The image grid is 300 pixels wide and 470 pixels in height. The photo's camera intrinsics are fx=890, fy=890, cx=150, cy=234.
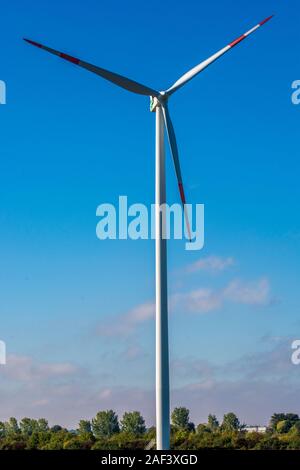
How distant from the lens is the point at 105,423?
6831 inches

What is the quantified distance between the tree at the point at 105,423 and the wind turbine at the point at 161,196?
124 metres

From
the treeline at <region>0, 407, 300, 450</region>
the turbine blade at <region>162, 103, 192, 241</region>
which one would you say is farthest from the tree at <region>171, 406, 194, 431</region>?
the turbine blade at <region>162, 103, 192, 241</region>

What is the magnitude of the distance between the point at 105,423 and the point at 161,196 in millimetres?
127427

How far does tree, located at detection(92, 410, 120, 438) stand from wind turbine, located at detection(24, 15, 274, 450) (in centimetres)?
12372

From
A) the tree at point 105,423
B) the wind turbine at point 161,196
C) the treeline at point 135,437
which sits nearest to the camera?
the wind turbine at point 161,196

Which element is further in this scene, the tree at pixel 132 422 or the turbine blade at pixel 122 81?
the tree at pixel 132 422

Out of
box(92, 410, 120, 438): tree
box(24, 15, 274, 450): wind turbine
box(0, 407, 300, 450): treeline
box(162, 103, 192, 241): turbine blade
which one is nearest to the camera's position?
box(24, 15, 274, 450): wind turbine

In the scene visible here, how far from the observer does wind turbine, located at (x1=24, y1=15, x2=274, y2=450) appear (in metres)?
49.9

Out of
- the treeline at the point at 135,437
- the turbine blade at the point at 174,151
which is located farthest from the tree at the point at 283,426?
the turbine blade at the point at 174,151

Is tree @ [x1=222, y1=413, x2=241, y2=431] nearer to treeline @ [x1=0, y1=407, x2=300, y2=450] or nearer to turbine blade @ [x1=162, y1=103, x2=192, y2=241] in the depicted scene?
treeline @ [x1=0, y1=407, x2=300, y2=450]

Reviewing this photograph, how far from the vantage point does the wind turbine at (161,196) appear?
49.9m

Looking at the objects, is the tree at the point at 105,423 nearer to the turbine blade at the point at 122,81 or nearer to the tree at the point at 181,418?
the tree at the point at 181,418

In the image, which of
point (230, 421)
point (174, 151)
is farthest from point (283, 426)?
point (174, 151)
